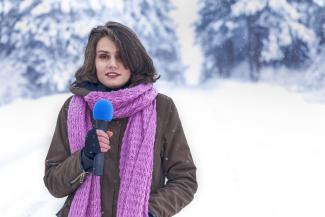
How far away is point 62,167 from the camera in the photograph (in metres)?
1.76

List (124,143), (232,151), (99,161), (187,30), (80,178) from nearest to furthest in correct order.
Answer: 1. (99,161)
2. (80,178)
3. (124,143)
4. (232,151)
5. (187,30)

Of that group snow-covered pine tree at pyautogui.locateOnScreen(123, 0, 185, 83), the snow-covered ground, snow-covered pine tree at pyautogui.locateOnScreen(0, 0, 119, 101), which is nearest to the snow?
snow-covered pine tree at pyautogui.locateOnScreen(123, 0, 185, 83)

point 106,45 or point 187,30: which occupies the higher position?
point 187,30

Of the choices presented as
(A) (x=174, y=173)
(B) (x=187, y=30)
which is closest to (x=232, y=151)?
(B) (x=187, y=30)

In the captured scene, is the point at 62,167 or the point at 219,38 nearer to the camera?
the point at 62,167

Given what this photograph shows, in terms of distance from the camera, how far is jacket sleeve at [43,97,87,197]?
1.72 metres

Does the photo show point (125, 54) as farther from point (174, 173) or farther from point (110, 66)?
point (174, 173)

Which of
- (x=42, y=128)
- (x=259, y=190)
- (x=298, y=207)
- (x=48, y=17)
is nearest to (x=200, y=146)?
(x=259, y=190)

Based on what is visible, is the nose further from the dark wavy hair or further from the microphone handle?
the microphone handle

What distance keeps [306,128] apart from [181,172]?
182 inches

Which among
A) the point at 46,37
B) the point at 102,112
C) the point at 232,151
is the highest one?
the point at 46,37

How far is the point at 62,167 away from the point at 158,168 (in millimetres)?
335

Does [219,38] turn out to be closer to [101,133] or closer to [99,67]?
[99,67]

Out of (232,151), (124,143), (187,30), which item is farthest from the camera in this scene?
(187,30)
